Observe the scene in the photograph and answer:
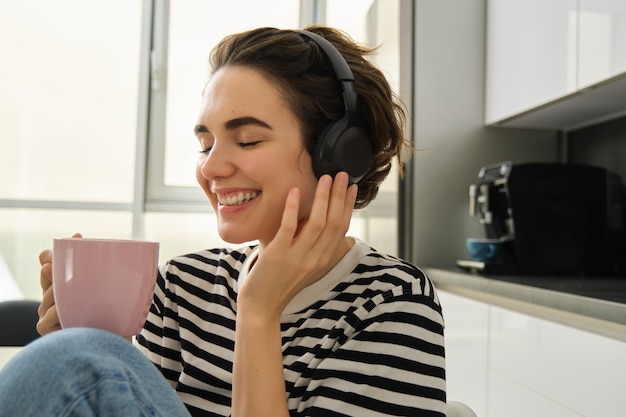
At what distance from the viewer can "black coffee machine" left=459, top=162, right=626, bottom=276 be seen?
2.01 meters

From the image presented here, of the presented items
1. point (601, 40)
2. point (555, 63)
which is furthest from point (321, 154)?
point (555, 63)

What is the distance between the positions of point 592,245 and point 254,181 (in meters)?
1.51

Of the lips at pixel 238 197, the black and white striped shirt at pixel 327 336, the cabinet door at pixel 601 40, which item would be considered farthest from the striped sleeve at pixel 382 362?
the cabinet door at pixel 601 40

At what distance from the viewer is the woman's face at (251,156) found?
2.92 ft

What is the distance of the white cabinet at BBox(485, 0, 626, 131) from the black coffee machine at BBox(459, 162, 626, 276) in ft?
0.79

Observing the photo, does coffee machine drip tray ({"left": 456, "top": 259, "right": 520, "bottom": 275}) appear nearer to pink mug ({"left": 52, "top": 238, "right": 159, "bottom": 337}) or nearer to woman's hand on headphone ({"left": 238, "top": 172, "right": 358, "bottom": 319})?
woman's hand on headphone ({"left": 238, "top": 172, "right": 358, "bottom": 319})

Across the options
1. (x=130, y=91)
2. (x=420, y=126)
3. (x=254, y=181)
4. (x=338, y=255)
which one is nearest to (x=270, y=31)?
(x=254, y=181)

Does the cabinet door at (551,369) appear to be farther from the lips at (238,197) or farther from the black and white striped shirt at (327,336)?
the lips at (238,197)

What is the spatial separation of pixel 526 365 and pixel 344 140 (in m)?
0.96

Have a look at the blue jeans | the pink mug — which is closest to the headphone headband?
the pink mug

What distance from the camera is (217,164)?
89 centimetres

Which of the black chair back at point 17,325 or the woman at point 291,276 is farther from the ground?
the woman at point 291,276

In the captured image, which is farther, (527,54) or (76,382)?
(527,54)

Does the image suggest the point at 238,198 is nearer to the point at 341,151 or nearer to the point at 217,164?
the point at 217,164
